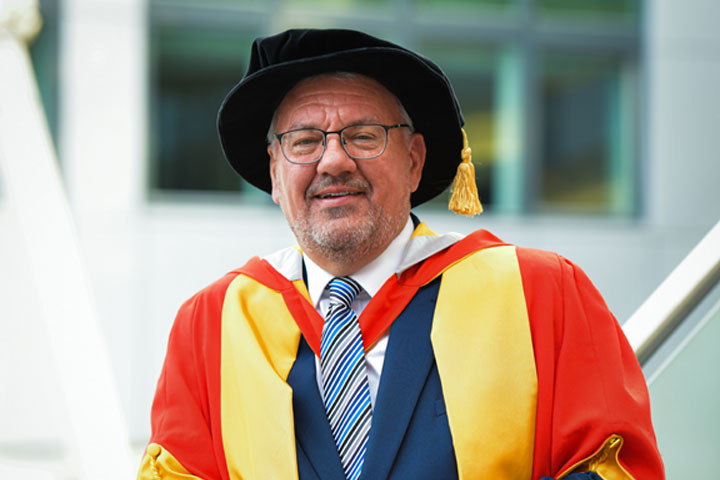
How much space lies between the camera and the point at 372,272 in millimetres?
2221

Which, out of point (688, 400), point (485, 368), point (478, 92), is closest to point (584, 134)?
point (478, 92)

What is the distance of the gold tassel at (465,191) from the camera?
2312 millimetres

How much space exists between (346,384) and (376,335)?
14cm

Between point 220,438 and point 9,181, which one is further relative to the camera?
point 9,181

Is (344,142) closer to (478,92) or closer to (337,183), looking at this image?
(337,183)

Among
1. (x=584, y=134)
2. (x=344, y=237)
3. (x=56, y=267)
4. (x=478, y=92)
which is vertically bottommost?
(x=584, y=134)

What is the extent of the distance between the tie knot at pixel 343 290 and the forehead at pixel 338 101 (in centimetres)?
40

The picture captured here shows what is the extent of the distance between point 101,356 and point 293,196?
268 centimetres

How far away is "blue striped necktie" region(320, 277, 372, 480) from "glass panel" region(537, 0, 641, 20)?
6.47 m

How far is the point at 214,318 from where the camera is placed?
86.2 inches

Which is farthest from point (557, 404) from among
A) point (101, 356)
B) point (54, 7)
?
point (54, 7)

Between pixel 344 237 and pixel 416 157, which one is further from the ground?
pixel 416 157

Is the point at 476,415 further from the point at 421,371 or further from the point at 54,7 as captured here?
the point at 54,7

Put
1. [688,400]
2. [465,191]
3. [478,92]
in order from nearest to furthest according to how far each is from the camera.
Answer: [465,191] → [688,400] → [478,92]
